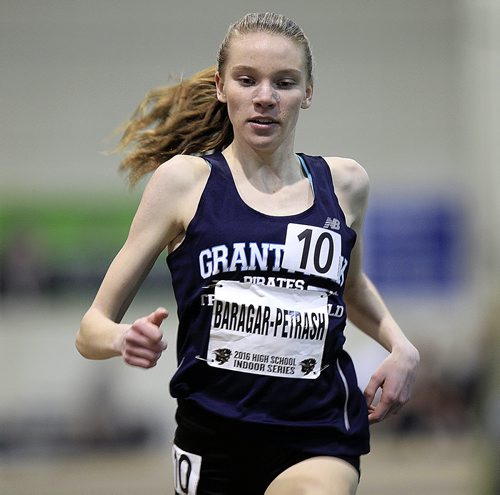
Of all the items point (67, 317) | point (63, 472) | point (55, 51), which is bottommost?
point (63, 472)

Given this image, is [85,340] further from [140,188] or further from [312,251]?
[140,188]

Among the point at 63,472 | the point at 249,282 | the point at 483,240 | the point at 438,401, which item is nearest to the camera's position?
the point at 249,282

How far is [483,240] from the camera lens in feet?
28.8

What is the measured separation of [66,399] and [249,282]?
29.4 ft

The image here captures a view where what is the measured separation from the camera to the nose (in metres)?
2.89

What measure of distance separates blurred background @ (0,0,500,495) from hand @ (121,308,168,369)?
27.3 ft

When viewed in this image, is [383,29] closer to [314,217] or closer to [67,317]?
[67,317]

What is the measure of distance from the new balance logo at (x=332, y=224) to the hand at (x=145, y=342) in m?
0.63

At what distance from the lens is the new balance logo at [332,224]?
9.75 ft

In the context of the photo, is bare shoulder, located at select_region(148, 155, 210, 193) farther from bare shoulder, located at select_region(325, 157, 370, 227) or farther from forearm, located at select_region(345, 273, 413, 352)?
forearm, located at select_region(345, 273, 413, 352)

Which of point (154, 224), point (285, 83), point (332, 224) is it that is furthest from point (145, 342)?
point (285, 83)

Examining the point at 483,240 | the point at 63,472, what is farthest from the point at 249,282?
the point at 63,472

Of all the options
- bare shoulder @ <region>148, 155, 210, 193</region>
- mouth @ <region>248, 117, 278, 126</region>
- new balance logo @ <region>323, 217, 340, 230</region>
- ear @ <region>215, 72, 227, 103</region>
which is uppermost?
ear @ <region>215, 72, 227, 103</region>

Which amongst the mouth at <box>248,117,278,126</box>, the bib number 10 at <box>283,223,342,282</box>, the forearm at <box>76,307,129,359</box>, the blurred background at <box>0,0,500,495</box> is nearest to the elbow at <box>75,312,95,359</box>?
the forearm at <box>76,307,129,359</box>
